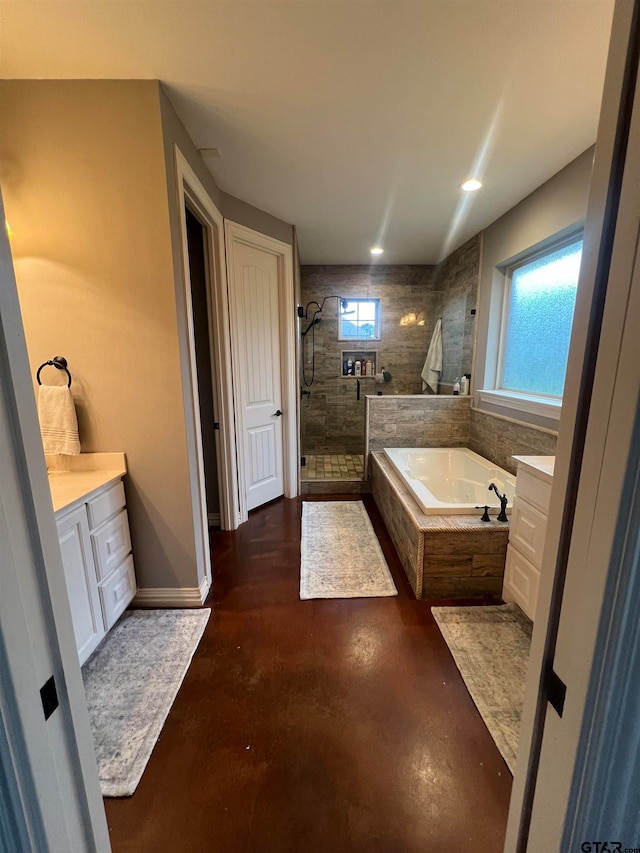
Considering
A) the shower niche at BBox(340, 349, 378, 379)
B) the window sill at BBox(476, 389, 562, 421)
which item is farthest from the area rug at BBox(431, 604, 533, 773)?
the shower niche at BBox(340, 349, 378, 379)

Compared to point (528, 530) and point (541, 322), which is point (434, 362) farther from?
point (528, 530)

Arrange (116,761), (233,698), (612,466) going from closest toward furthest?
(612,466), (116,761), (233,698)

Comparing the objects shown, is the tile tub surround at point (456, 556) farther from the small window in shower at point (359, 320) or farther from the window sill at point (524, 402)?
the small window in shower at point (359, 320)

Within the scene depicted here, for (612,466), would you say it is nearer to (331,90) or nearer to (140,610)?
(331,90)

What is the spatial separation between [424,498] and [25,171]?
9.05 feet

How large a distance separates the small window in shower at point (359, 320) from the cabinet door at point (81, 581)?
3854 mm

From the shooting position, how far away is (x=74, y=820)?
1.89 ft

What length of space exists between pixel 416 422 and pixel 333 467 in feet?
4.06

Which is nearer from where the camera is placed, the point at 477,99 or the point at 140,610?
the point at 477,99

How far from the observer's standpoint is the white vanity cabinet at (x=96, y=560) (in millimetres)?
1434

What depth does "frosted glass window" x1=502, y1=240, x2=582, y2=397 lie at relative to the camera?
2.38 metres

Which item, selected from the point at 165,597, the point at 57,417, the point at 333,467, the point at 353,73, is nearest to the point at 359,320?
the point at 333,467

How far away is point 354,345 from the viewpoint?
4.72 meters

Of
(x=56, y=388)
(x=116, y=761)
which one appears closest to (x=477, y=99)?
(x=56, y=388)
